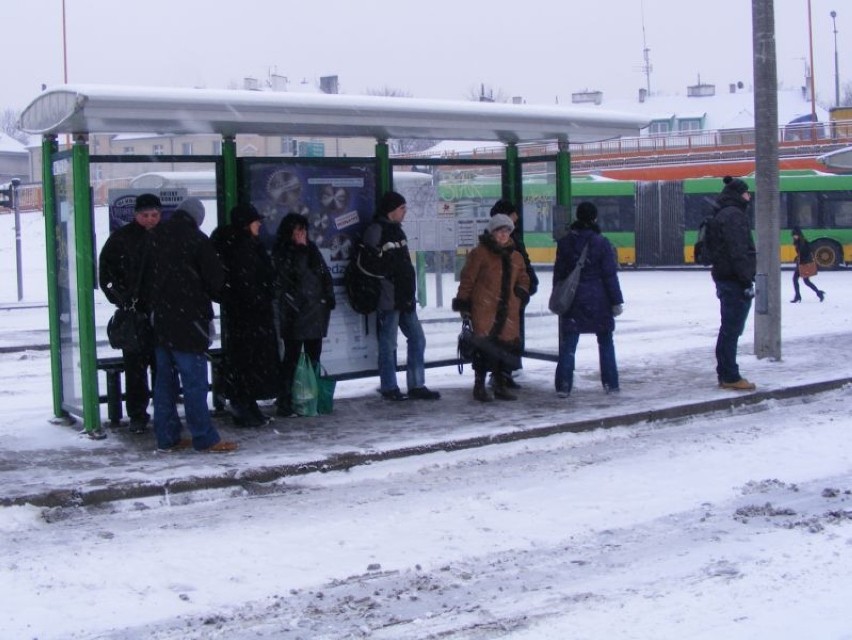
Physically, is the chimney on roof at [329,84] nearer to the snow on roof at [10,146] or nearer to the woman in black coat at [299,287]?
the snow on roof at [10,146]

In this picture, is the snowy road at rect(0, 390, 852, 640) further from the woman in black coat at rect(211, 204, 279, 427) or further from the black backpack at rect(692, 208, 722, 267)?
the black backpack at rect(692, 208, 722, 267)

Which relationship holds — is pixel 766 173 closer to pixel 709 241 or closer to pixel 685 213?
pixel 709 241

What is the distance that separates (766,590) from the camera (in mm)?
5328

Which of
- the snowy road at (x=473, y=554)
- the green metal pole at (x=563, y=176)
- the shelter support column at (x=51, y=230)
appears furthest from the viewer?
Result: the green metal pole at (x=563, y=176)

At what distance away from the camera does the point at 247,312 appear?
8797 millimetres

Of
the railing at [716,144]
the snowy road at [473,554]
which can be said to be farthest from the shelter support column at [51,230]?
the railing at [716,144]

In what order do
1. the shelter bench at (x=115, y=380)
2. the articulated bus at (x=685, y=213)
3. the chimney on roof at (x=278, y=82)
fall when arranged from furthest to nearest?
the chimney on roof at (x=278, y=82), the articulated bus at (x=685, y=213), the shelter bench at (x=115, y=380)

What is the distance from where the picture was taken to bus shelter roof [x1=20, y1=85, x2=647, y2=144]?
8.04 m

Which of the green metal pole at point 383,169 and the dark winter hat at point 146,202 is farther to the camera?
the green metal pole at point 383,169

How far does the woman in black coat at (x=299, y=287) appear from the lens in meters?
9.20

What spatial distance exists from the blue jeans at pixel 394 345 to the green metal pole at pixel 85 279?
8.14 ft

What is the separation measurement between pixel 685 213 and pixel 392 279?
26.7 metres

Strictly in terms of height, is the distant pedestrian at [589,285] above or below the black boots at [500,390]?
above

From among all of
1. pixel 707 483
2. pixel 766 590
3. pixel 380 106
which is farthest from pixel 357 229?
pixel 766 590
